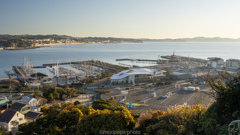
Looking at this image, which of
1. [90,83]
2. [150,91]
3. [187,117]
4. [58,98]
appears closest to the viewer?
[187,117]

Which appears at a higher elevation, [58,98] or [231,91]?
[231,91]

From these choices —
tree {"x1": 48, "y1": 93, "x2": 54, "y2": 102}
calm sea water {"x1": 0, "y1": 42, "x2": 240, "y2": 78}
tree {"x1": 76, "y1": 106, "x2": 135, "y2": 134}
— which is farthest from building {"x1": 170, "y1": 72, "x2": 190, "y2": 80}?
calm sea water {"x1": 0, "y1": 42, "x2": 240, "y2": 78}

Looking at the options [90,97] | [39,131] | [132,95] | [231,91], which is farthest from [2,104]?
[231,91]

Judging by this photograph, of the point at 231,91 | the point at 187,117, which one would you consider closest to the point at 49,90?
the point at 187,117

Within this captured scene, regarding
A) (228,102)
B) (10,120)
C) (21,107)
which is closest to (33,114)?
(21,107)

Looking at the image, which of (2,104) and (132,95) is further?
(132,95)

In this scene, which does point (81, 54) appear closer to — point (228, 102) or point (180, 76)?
point (180, 76)

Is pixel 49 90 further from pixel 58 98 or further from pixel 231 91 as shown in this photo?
pixel 231 91

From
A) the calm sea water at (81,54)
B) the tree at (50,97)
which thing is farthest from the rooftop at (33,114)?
the calm sea water at (81,54)

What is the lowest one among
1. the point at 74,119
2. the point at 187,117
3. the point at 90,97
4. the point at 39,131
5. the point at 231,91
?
the point at 90,97

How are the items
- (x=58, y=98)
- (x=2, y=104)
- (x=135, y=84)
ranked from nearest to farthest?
(x=2, y=104) < (x=58, y=98) < (x=135, y=84)

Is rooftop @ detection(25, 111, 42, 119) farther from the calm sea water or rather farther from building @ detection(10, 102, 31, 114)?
the calm sea water
